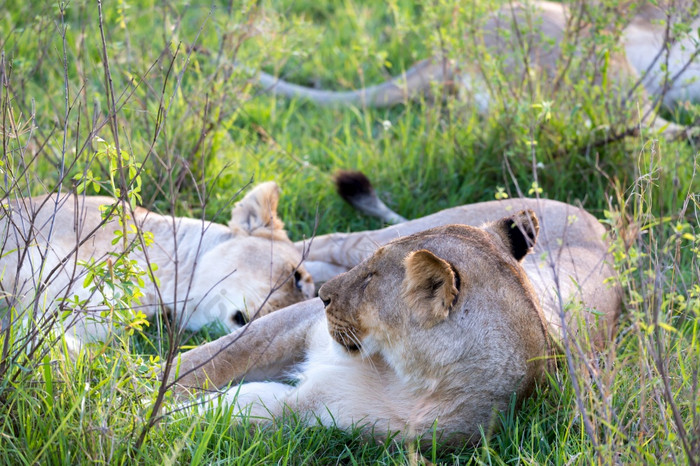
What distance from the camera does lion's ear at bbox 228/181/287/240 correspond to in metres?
3.40

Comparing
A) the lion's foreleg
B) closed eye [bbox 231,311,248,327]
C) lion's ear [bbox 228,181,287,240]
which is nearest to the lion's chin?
the lion's foreleg

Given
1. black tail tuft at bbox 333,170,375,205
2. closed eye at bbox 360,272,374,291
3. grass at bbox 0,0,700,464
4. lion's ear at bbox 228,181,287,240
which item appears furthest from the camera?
black tail tuft at bbox 333,170,375,205

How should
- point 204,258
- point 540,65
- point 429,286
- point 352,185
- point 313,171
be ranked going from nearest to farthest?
point 429,286, point 204,258, point 352,185, point 313,171, point 540,65

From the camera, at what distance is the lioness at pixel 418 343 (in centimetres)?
226

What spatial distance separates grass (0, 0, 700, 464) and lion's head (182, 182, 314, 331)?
22cm

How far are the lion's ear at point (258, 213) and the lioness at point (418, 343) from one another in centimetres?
71

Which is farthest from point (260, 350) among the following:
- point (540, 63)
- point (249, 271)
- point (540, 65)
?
point (540, 63)

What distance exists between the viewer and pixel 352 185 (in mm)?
3863

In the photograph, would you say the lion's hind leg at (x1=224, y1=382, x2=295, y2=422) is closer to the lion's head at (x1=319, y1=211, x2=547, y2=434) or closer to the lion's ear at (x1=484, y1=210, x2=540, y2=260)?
the lion's head at (x1=319, y1=211, x2=547, y2=434)

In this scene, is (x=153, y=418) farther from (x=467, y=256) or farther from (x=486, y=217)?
(x=486, y=217)

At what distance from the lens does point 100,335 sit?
300 centimetres

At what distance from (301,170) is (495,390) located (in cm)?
228

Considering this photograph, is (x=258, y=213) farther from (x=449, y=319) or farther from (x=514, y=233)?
(x=449, y=319)

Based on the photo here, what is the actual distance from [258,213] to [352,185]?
0.60 m
